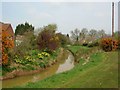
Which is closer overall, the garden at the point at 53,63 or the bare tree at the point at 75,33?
the garden at the point at 53,63

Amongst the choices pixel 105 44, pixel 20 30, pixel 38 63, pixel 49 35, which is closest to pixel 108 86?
pixel 38 63

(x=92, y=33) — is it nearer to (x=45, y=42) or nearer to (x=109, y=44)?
(x=45, y=42)

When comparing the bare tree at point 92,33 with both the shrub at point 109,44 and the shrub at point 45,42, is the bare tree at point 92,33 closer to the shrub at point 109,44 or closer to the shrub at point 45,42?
the shrub at point 45,42

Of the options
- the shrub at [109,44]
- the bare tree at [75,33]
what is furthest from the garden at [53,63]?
the bare tree at [75,33]

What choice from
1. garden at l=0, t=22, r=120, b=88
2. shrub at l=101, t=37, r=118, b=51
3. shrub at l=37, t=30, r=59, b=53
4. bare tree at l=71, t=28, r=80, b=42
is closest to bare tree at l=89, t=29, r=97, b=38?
bare tree at l=71, t=28, r=80, b=42

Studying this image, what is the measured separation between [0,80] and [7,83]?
120 cm

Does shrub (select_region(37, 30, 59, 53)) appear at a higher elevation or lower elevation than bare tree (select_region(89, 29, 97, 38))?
lower

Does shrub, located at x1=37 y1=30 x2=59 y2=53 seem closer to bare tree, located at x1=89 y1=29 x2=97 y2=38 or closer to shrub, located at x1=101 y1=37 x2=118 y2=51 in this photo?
shrub, located at x1=101 y1=37 x2=118 y2=51

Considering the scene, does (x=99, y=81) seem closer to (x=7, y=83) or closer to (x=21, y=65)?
(x=7, y=83)

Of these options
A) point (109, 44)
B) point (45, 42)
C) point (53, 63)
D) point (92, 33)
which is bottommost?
point (53, 63)

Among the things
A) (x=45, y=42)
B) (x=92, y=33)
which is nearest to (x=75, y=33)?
(x=92, y=33)

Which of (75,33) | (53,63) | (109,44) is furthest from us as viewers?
(75,33)

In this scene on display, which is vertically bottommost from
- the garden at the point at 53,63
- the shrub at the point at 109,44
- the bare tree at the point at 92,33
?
the garden at the point at 53,63

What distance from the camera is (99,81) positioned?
13.3m
